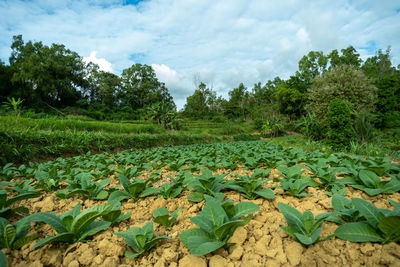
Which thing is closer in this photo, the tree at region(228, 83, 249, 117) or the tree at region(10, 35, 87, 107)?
the tree at region(10, 35, 87, 107)

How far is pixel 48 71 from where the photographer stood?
78.7 ft

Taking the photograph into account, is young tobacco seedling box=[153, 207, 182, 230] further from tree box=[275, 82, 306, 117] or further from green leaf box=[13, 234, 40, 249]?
tree box=[275, 82, 306, 117]

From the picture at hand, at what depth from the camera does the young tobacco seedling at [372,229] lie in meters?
0.74

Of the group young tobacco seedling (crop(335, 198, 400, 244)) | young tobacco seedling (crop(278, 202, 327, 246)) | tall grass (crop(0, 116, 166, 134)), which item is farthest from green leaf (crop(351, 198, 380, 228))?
tall grass (crop(0, 116, 166, 134))

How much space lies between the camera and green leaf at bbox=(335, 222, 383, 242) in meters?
0.79

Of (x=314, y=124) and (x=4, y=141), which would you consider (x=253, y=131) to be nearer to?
(x=314, y=124)

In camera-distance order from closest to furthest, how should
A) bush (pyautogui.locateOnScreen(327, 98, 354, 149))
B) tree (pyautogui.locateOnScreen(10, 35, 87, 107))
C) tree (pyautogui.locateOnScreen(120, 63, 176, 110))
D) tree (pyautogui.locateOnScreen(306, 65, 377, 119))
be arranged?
bush (pyautogui.locateOnScreen(327, 98, 354, 149)) → tree (pyautogui.locateOnScreen(306, 65, 377, 119)) → tree (pyautogui.locateOnScreen(10, 35, 87, 107)) → tree (pyautogui.locateOnScreen(120, 63, 176, 110))

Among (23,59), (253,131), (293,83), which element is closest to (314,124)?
(253,131)

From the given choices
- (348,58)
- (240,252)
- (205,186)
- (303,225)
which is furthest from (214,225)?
(348,58)

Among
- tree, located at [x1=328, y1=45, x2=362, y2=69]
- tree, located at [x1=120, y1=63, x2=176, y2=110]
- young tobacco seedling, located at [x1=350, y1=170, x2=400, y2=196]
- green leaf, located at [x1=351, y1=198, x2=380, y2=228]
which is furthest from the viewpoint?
tree, located at [x1=120, y1=63, x2=176, y2=110]

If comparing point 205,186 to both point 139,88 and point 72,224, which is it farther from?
point 139,88

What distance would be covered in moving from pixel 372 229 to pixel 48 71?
1298 inches

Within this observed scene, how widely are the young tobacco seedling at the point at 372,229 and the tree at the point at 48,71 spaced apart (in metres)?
29.7

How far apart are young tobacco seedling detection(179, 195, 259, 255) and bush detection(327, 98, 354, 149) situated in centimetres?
787
